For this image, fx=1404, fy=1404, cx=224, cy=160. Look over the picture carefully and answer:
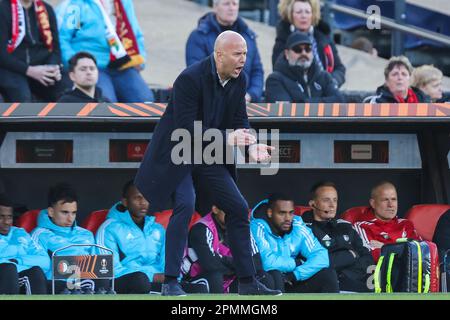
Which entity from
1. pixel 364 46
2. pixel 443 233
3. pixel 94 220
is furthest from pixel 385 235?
pixel 364 46

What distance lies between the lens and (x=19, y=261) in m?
10.0

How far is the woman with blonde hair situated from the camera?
12.0 m

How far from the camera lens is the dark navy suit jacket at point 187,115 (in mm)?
8469

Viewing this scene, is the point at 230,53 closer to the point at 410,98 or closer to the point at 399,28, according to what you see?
the point at 410,98

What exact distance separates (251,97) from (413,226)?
173 centimetres

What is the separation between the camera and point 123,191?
10758mm

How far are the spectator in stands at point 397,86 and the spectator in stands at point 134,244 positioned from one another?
214 cm

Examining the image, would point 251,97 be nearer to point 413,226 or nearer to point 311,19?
point 311,19

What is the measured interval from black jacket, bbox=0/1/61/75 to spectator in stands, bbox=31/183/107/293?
1.17m

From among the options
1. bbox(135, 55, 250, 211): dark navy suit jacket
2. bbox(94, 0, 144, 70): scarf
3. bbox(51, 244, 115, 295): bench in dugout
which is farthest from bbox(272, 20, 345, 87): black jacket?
bbox(135, 55, 250, 211): dark navy suit jacket

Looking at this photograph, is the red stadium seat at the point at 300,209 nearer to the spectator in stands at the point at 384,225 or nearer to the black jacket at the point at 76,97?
the spectator in stands at the point at 384,225

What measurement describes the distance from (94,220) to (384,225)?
2.23m

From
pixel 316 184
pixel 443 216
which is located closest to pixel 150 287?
pixel 316 184

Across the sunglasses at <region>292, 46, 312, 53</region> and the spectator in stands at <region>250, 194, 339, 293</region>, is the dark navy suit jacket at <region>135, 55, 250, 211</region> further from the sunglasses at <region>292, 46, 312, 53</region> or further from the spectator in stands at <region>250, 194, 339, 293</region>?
the sunglasses at <region>292, 46, 312, 53</region>
